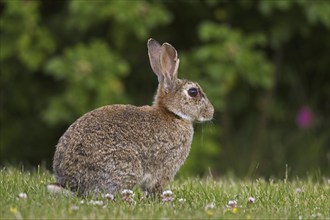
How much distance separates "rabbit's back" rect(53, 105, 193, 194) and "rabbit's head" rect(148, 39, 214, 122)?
0.30 meters

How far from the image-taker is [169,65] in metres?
8.84

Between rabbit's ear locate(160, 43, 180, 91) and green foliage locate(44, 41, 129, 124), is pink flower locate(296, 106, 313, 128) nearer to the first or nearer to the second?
green foliage locate(44, 41, 129, 124)

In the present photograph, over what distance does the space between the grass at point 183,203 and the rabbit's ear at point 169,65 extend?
1.01m

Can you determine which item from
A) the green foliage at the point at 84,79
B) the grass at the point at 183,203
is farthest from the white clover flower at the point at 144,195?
the green foliage at the point at 84,79

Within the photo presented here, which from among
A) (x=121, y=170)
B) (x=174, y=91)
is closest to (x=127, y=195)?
(x=121, y=170)

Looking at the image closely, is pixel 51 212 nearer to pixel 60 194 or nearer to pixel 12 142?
pixel 60 194

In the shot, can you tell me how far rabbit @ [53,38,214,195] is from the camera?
25.0 feet

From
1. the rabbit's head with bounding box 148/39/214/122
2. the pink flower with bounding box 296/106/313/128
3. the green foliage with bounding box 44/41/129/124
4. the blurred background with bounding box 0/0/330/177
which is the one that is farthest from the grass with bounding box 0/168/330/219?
the pink flower with bounding box 296/106/313/128

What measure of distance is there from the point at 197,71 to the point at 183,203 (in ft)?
19.6

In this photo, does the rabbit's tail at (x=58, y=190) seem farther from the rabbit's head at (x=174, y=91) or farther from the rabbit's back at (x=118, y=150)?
the rabbit's head at (x=174, y=91)

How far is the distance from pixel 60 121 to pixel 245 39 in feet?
9.65

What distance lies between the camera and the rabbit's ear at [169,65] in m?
8.79

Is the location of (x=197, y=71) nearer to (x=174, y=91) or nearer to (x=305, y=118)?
(x=305, y=118)

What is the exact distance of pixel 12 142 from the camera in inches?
556
